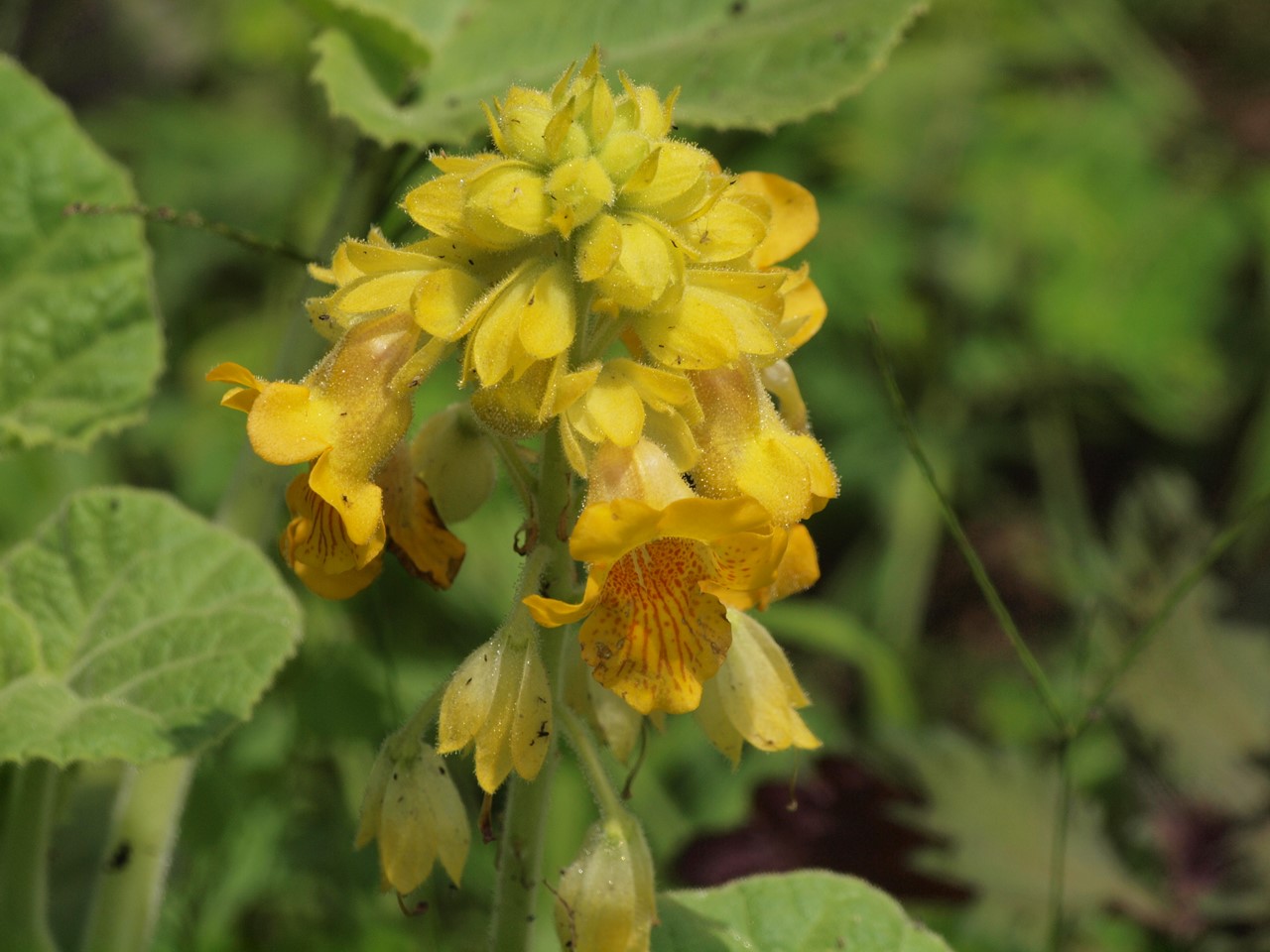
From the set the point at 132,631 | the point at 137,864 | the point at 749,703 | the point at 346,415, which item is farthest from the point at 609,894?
the point at 137,864

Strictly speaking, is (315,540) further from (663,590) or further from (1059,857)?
(1059,857)

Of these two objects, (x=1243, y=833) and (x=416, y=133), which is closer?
(x=416, y=133)

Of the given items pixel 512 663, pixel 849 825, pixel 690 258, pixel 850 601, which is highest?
pixel 690 258

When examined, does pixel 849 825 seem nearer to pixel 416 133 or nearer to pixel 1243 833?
pixel 1243 833

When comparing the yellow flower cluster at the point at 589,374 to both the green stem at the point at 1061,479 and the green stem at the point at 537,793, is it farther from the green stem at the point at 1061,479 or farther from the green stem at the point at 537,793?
the green stem at the point at 1061,479

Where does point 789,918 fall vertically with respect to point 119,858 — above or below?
above

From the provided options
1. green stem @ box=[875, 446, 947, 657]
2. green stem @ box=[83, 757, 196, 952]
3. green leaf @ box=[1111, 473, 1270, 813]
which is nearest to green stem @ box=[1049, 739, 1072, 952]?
green leaf @ box=[1111, 473, 1270, 813]

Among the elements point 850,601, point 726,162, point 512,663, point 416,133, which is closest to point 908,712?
point 850,601
